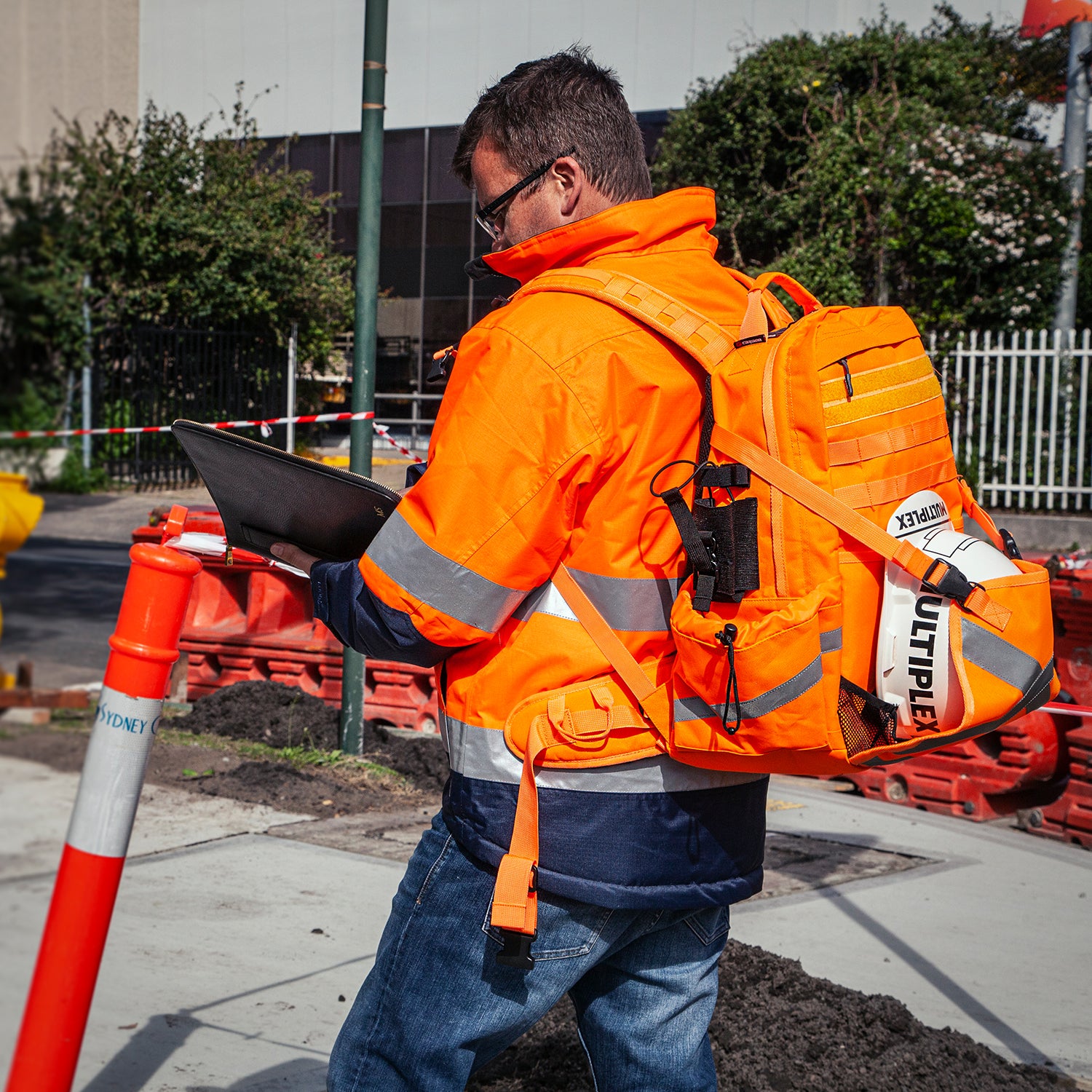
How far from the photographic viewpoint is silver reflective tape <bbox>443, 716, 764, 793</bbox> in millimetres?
1660

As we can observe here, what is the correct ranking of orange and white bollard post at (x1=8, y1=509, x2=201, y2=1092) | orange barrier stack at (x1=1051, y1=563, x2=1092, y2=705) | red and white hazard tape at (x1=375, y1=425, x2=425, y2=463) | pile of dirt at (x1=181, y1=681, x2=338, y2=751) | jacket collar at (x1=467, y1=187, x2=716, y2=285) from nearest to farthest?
orange and white bollard post at (x1=8, y1=509, x2=201, y2=1092), jacket collar at (x1=467, y1=187, x2=716, y2=285), orange barrier stack at (x1=1051, y1=563, x2=1092, y2=705), pile of dirt at (x1=181, y1=681, x2=338, y2=751), red and white hazard tape at (x1=375, y1=425, x2=425, y2=463)

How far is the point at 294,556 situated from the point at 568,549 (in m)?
0.42

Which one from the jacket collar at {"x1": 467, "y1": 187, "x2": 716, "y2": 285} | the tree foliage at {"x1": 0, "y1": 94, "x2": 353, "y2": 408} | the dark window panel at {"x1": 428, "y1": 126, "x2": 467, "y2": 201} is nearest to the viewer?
the tree foliage at {"x1": 0, "y1": 94, "x2": 353, "y2": 408}

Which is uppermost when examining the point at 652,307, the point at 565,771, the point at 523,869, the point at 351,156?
the point at 351,156

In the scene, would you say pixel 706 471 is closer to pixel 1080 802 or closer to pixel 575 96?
pixel 575 96

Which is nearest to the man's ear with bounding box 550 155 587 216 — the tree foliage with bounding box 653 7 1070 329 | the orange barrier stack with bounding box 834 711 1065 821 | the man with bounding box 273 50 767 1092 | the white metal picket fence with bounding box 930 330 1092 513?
the man with bounding box 273 50 767 1092

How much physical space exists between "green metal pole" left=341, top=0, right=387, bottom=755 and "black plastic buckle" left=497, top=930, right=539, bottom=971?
12.8 ft

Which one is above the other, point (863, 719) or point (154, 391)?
point (154, 391)

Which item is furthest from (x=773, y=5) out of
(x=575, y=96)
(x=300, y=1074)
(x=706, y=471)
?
(x=300, y=1074)

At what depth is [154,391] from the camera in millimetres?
1156

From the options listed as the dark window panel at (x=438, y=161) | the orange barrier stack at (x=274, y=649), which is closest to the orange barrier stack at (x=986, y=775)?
the orange barrier stack at (x=274, y=649)

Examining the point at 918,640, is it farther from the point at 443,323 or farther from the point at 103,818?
the point at 443,323

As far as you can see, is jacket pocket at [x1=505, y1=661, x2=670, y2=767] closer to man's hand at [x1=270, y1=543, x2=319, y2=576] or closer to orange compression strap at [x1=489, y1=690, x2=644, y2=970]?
orange compression strap at [x1=489, y1=690, x2=644, y2=970]

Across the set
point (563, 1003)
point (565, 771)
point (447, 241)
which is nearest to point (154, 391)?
point (565, 771)
